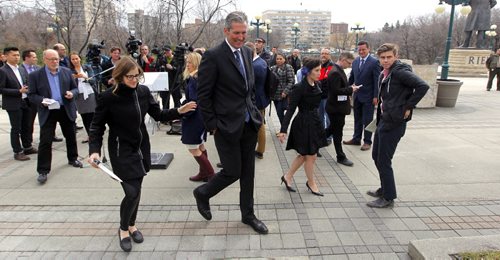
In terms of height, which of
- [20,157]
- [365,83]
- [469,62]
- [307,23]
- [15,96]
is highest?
[307,23]

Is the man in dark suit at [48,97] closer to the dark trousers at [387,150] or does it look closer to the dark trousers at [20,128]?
the dark trousers at [20,128]

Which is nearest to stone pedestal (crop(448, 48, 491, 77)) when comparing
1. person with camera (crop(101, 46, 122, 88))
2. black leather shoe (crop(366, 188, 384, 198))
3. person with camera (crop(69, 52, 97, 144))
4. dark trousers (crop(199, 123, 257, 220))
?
black leather shoe (crop(366, 188, 384, 198))

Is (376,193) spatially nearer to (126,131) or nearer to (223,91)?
(223,91)

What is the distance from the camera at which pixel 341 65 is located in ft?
18.1

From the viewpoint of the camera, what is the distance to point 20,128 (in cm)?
582

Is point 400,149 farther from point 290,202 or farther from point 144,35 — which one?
point 144,35

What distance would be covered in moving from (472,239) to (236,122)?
2.22 metres

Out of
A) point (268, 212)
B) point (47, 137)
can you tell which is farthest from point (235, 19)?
point (47, 137)

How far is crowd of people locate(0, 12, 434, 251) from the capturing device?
292 centimetres

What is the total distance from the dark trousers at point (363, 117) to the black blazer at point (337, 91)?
0.92 meters

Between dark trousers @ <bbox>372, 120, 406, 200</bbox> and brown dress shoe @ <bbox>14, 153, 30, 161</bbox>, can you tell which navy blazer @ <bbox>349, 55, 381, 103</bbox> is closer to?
dark trousers @ <bbox>372, 120, 406, 200</bbox>

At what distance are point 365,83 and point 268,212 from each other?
11.1ft

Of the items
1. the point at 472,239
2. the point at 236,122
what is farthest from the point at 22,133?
the point at 472,239

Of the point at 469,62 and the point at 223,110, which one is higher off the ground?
the point at 469,62
